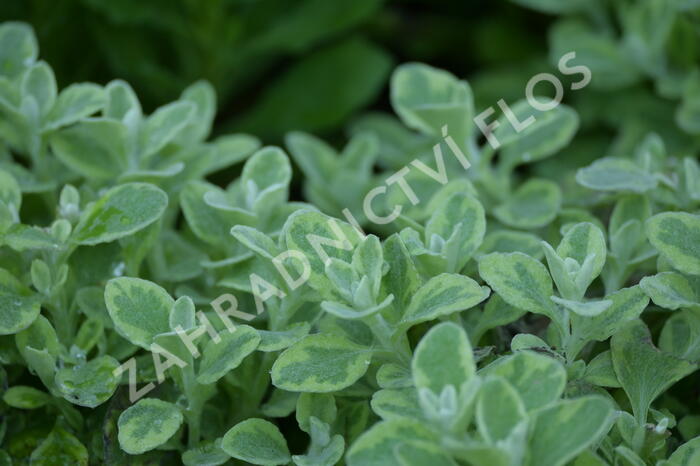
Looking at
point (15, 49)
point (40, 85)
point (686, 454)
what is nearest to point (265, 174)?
point (40, 85)

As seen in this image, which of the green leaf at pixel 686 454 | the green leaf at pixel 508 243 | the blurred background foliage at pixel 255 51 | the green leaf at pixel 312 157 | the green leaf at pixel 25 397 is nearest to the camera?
the green leaf at pixel 686 454

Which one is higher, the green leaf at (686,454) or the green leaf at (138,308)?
the green leaf at (138,308)

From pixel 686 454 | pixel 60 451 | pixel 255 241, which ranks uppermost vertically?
pixel 255 241

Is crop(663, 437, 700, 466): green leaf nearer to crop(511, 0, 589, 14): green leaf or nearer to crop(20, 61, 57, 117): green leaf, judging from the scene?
crop(20, 61, 57, 117): green leaf

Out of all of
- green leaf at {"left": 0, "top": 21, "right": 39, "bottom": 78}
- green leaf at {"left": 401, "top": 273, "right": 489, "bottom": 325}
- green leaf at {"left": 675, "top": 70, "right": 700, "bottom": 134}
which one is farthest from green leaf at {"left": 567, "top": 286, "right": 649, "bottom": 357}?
green leaf at {"left": 0, "top": 21, "right": 39, "bottom": 78}

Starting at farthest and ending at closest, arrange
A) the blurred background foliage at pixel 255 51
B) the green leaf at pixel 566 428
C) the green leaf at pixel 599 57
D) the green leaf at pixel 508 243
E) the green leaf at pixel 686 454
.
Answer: the blurred background foliage at pixel 255 51 < the green leaf at pixel 599 57 < the green leaf at pixel 508 243 < the green leaf at pixel 686 454 < the green leaf at pixel 566 428

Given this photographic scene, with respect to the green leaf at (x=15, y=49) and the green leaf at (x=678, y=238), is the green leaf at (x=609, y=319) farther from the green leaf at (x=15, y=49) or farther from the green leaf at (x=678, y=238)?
the green leaf at (x=15, y=49)

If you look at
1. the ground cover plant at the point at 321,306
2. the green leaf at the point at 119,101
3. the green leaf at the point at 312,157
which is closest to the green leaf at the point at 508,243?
the ground cover plant at the point at 321,306

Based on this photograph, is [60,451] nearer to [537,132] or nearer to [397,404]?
[397,404]
